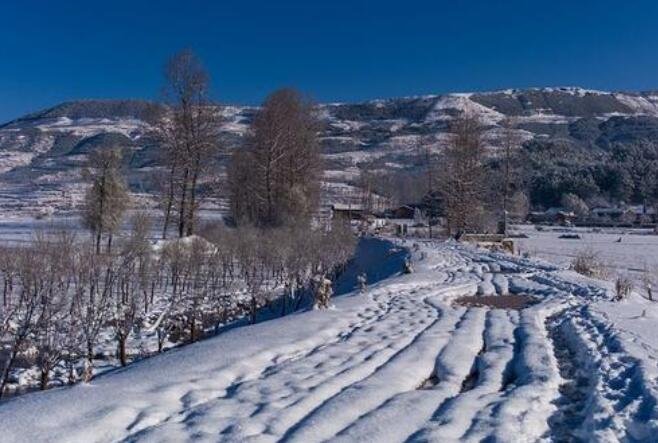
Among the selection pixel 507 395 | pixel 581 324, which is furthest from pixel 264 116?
pixel 507 395

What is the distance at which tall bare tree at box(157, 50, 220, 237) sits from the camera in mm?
27203

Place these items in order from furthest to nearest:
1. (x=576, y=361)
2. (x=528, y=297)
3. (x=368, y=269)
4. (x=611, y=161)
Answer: (x=611, y=161)
(x=368, y=269)
(x=528, y=297)
(x=576, y=361)

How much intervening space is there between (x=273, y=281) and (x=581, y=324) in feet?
53.8

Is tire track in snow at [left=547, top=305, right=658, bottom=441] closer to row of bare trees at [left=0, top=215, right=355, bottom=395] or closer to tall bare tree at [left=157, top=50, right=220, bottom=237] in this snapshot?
row of bare trees at [left=0, top=215, right=355, bottom=395]

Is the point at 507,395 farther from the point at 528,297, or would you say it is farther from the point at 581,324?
the point at 528,297

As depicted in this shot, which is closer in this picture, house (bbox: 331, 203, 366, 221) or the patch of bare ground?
the patch of bare ground

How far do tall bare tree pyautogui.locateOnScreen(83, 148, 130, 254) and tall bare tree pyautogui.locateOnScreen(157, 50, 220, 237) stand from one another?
4124mm

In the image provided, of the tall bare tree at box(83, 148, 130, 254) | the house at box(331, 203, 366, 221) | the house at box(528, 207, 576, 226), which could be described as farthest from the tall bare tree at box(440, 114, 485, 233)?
the house at box(528, 207, 576, 226)

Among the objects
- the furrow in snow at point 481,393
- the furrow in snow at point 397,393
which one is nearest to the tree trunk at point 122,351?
the furrow in snow at point 397,393

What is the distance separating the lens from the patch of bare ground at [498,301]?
12.8m

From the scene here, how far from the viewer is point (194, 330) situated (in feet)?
61.1

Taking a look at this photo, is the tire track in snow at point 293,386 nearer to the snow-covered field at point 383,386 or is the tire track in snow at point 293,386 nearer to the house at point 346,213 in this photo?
the snow-covered field at point 383,386

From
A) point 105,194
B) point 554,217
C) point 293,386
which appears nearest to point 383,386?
point 293,386

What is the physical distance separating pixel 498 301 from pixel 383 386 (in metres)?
7.49
